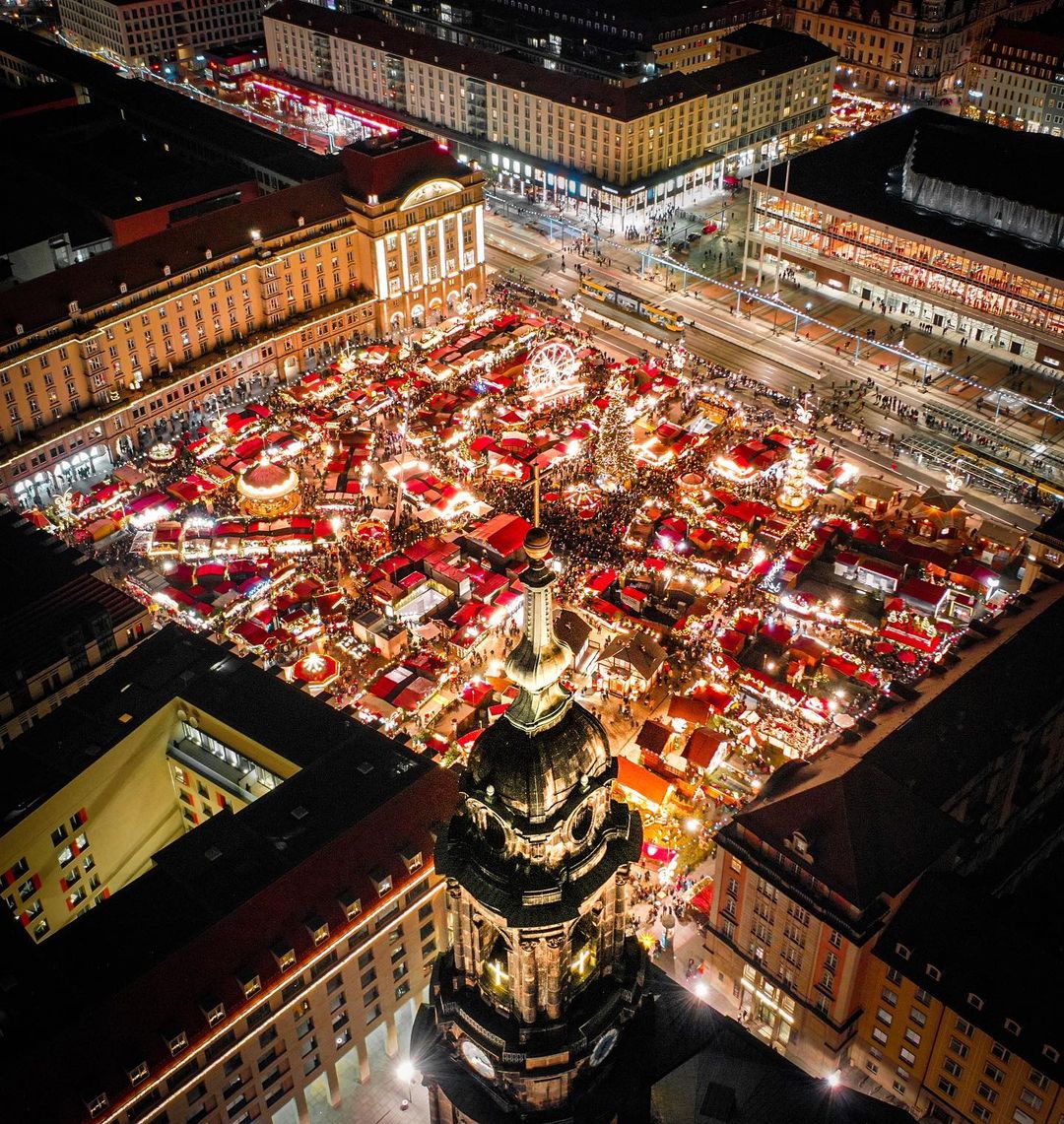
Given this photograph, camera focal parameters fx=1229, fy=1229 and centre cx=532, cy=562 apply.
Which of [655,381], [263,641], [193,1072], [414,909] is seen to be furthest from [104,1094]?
[655,381]

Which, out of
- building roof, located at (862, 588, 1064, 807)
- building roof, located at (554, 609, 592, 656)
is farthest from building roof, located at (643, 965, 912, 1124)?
building roof, located at (554, 609, 592, 656)

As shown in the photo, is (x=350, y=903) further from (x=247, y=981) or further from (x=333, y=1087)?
(x=333, y=1087)

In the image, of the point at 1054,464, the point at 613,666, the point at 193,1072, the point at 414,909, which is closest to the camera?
the point at 193,1072

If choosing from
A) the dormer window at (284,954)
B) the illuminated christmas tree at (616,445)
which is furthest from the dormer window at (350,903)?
the illuminated christmas tree at (616,445)

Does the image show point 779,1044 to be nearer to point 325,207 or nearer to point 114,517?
point 114,517

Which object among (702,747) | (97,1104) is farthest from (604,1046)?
(702,747)

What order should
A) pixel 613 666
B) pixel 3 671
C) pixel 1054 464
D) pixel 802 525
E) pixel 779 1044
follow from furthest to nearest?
pixel 1054 464 < pixel 802 525 < pixel 613 666 < pixel 3 671 < pixel 779 1044
